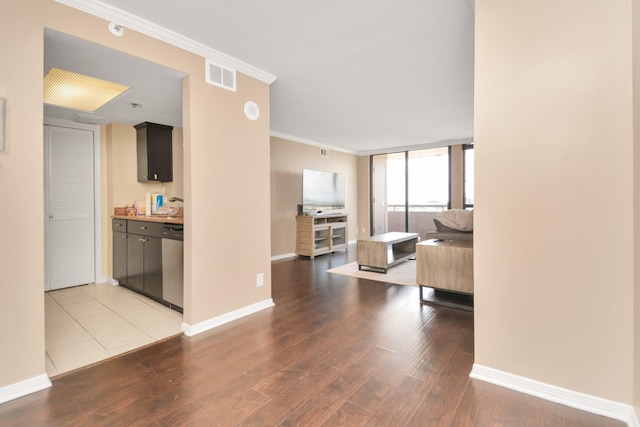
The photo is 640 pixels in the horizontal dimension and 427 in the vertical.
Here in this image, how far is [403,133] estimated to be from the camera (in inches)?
232

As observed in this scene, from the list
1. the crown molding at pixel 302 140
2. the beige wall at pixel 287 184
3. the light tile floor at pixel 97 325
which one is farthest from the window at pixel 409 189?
the light tile floor at pixel 97 325

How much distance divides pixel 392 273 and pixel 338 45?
10.3ft

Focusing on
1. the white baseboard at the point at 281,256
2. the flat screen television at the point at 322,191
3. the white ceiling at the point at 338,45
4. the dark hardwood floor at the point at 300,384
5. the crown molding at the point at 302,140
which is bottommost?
the dark hardwood floor at the point at 300,384

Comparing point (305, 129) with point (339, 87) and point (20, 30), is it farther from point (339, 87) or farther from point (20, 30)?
point (20, 30)

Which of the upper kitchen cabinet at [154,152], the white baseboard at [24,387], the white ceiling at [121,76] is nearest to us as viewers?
the white baseboard at [24,387]

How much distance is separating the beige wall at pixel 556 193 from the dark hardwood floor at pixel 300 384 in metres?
0.30

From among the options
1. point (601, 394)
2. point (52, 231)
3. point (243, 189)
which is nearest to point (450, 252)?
point (601, 394)

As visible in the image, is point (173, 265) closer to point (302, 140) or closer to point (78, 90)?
point (78, 90)

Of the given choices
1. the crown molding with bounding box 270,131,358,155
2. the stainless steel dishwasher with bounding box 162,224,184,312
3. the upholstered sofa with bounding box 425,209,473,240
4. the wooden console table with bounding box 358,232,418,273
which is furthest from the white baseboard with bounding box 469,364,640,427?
the crown molding with bounding box 270,131,358,155

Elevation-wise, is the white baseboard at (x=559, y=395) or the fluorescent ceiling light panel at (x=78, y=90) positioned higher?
the fluorescent ceiling light panel at (x=78, y=90)

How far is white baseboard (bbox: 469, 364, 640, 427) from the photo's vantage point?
4.79ft

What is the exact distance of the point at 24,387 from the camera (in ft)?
5.55

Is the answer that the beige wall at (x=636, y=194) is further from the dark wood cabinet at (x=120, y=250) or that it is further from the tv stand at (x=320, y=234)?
the tv stand at (x=320, y=234)

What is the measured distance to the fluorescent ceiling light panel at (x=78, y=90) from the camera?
290 centimetres
